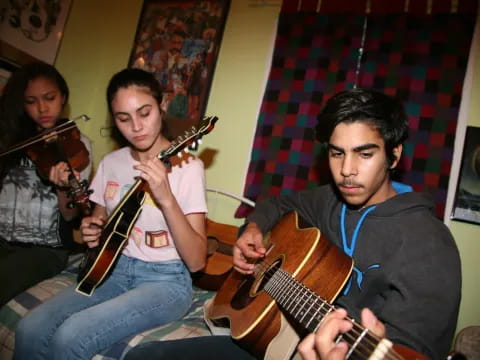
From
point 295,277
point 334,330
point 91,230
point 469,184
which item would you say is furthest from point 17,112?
point 469,184

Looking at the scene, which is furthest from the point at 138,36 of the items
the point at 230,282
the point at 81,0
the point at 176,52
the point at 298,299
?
the point at 298,299

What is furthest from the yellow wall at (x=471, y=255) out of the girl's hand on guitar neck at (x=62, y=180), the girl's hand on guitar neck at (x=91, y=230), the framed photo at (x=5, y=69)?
the framed photo at (x=5, y=69)

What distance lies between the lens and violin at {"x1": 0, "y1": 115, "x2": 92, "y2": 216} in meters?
1.77

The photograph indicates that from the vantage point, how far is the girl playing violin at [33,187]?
6.09ft

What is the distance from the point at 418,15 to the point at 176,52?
6.78 ft

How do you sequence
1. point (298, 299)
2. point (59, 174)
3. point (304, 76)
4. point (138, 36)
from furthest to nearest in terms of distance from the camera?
point (138, 36) → point (304, 76) → point (59, 174) → point (298, 299)

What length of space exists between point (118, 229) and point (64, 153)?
814mm

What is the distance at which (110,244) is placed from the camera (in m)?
1.48

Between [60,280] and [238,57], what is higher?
[238,57]

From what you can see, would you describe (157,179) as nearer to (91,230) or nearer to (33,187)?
(91,230)

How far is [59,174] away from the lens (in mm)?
1806

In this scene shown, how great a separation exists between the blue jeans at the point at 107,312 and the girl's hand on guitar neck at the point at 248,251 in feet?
1.01

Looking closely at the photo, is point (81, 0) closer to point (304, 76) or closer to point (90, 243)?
point (304, 76)

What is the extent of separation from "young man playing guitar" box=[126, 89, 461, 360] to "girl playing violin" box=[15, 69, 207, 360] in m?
0.21
